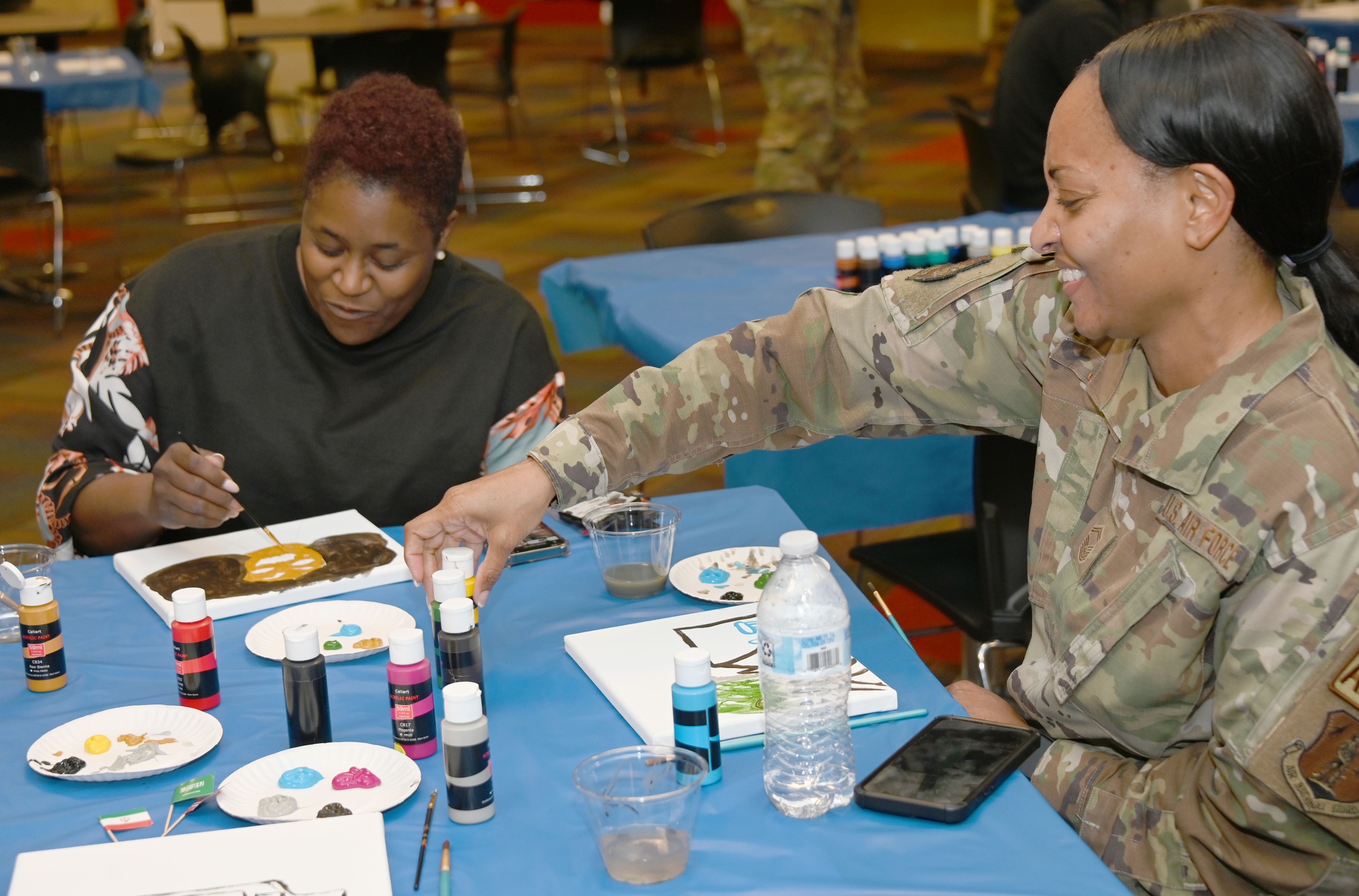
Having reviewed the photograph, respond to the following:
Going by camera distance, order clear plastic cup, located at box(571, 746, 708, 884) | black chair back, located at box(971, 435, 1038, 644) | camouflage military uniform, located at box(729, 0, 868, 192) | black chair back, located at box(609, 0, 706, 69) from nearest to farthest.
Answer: clear plastic cup, located at box(571, 746, 708, 884)
black chair back, located at box(971, 435, 1038, 644)
camouflage military uniform, located at box(729, 0, 868, 192)
black chair back, located at box(609, 0, 706, 69)

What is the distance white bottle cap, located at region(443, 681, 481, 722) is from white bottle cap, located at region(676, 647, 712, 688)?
0.61ft

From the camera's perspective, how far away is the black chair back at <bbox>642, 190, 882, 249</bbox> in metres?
3.77

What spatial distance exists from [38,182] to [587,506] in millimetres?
4474

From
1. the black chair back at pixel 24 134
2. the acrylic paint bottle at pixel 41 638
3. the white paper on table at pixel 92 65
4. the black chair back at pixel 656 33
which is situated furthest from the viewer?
the black chair back at pixel 656 33

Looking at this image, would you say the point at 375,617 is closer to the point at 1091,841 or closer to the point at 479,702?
the point at 479,702

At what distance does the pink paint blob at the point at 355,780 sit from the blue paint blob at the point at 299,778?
2cm

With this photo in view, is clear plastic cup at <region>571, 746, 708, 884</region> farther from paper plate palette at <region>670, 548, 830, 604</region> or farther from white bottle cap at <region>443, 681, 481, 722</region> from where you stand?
paper plate palette at <region>670, 548, 830, 604</region>

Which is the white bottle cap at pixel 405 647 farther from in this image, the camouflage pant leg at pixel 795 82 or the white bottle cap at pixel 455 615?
the camouflage pant leg at pixel 795 82

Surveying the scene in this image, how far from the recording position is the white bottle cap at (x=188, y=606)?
1.44 m

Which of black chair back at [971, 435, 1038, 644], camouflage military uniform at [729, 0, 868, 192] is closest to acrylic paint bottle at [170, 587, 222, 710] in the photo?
black chair back at [971, 435, 1038, 644]

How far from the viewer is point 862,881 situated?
115 centimetres

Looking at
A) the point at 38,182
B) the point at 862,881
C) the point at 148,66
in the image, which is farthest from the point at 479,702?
the point at 148,66

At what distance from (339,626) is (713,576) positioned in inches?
19.2

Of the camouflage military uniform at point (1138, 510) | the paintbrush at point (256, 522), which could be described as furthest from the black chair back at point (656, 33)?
the camouflage military uniform at point (1138, 510)
